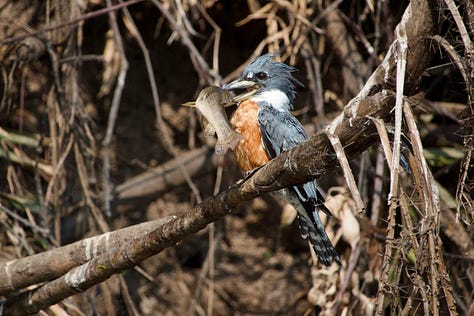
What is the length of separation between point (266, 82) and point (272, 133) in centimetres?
41

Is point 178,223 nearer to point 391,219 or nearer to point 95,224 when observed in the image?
point 391,219

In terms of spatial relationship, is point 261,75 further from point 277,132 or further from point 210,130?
point 210,130

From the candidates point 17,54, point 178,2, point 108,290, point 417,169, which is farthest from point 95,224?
point 417,169

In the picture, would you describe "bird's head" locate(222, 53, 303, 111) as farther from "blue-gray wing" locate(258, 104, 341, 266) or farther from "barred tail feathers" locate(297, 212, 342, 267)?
"barred tail feathers" locate(297, 212, 342, 267)

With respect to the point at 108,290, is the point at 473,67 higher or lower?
higher

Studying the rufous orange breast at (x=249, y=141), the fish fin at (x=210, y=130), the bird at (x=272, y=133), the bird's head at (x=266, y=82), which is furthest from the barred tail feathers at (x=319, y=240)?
the fish fin at (x=210, y=130)

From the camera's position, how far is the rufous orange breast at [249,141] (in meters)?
2.86

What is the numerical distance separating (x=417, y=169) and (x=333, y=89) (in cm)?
264

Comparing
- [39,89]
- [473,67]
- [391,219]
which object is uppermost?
[39,89]

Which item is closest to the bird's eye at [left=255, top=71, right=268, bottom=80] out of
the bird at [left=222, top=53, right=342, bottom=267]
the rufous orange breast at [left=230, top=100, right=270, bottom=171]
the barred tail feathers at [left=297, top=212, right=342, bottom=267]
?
the bird at [left=222, top=53, right=342, bottom=267]

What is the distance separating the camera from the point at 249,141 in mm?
2869

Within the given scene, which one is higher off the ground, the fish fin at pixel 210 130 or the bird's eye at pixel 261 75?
the bird's eye at pixel 261 75

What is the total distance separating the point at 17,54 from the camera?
3.48 metres

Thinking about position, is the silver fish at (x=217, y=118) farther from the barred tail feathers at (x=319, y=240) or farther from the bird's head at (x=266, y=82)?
the bird's head at (x=266, y=82)
